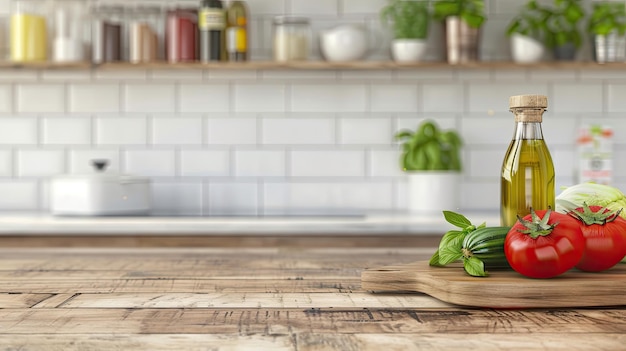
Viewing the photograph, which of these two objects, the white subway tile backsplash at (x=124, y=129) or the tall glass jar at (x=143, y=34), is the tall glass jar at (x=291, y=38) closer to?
the tall glass jar at (x=143, y=34)

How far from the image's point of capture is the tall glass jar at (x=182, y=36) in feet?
9.39

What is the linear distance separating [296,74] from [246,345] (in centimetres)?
240

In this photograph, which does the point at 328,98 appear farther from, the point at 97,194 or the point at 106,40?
the point at 97,194

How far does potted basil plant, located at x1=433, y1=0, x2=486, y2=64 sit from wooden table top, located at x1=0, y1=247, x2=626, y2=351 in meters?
1.82

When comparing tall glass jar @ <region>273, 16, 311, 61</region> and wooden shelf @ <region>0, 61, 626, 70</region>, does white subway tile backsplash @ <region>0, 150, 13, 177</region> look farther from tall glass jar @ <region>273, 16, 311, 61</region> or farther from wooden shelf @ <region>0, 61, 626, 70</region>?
tall glass jar @ <region>273, 16, 311, 61</region>

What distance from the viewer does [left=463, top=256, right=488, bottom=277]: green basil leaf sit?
947 mm

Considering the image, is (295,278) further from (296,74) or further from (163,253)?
(296,74)

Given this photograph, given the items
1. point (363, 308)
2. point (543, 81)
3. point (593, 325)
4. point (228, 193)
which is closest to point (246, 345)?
point (363, 308)

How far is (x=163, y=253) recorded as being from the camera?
153cm

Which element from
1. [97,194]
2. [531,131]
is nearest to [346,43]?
[97,194]

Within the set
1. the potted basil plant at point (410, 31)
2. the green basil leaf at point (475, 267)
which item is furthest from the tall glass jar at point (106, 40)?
the green basil leaf at point (475, 267)

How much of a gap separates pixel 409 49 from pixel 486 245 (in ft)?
6.47

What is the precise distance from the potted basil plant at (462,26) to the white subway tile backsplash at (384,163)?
0.43m

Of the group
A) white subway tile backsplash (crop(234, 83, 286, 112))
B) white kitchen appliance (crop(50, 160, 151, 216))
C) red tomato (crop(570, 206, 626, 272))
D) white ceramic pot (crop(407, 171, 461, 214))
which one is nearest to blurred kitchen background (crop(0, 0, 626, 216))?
white subway tile backsplash (crop(234, 83, 286, 112))
